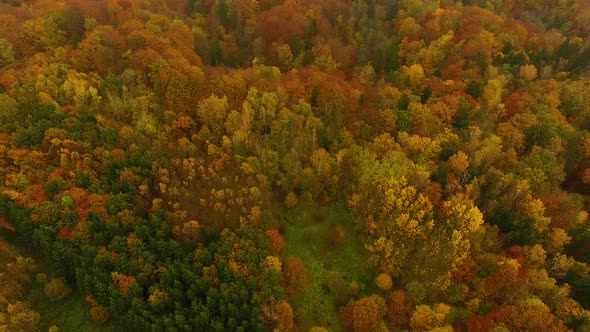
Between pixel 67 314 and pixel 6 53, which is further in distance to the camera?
pixel 6 53

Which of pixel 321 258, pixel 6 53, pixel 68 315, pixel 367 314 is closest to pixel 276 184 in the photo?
pixel 321 258

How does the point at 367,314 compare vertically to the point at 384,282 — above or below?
above

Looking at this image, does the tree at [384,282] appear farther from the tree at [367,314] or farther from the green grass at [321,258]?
the tree at [367,314]

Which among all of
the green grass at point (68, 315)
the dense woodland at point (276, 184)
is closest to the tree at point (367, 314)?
the dense woodland at point (276, 184)

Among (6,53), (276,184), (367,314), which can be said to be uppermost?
(6,53)

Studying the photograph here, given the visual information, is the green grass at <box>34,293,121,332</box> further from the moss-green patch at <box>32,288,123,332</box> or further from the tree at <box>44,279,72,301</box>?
the tree at <box>44,279,72,301</box>

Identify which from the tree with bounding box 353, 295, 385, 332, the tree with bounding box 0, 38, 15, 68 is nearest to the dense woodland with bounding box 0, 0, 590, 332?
the tree with bounding box 353, 295, 385, 332

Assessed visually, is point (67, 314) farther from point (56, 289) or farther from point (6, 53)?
point (6, 53)
